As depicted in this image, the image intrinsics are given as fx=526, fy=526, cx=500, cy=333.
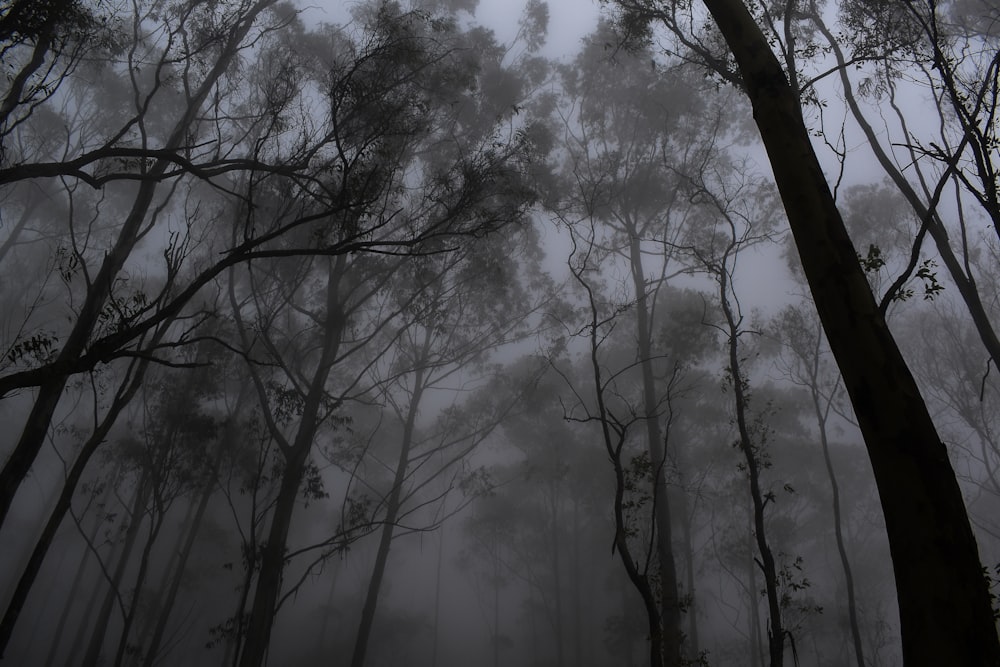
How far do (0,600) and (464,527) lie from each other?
1824cm

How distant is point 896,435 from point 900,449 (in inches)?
1.6

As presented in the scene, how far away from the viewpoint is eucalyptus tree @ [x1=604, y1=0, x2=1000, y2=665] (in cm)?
134

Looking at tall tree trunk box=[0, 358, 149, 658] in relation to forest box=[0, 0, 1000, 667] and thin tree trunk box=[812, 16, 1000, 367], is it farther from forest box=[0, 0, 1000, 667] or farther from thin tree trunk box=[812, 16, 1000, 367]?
thin tree trunk box=[812, 16, 1000, 367]

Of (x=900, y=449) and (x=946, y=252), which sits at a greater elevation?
(x=946, y=252)

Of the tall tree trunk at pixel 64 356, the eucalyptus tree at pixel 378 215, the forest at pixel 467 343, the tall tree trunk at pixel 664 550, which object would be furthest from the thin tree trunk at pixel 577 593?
the tall tree trunk at pixel 64 356

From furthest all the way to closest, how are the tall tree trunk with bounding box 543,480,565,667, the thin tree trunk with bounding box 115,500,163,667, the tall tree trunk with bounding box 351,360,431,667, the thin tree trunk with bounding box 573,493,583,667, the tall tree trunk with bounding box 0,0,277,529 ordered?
the thin tree trunk with bounding box 573,493,583,667, the tall tree trunk with bounding box 543,480,565,667, the tall tree trunk with bounding box 351,360,431,667, the thin tree trunk with bounding box 115,500,163,667, the tall tree trunk with bounding box 0,0,277,529

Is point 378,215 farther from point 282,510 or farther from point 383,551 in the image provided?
point 383,551

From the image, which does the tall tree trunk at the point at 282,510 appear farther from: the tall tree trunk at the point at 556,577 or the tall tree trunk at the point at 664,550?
the tall tree trunk at the point at 556,577

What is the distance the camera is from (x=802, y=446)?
21766mm

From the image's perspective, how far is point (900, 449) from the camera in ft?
4.93

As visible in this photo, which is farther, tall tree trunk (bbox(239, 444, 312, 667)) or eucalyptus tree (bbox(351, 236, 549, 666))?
eucalyptus tree (bbox(351, 236, 549, 666))

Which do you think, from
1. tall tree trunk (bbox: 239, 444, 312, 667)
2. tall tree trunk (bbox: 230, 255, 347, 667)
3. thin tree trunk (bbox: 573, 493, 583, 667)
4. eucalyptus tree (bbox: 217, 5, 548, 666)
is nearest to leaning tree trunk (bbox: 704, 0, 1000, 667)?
eucalyptus tree (bbox: 217, 5, 548, 666)

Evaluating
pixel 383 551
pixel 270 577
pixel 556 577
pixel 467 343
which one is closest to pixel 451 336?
pixel 467 343

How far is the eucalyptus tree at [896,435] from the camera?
134cm
